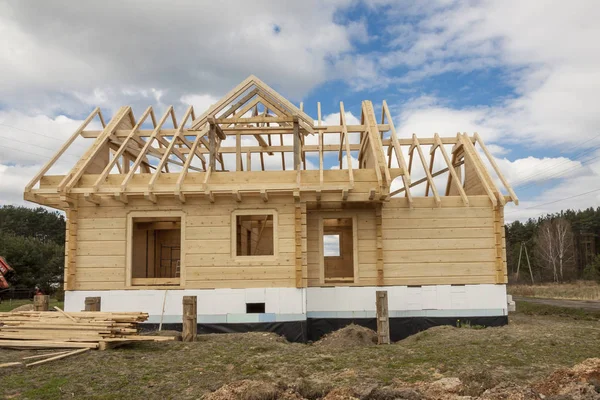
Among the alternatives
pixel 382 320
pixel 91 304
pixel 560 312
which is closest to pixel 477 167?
pixel 382 320

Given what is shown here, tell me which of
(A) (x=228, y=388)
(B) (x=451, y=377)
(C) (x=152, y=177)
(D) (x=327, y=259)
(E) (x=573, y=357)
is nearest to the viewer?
(A) (x=228, y=388)

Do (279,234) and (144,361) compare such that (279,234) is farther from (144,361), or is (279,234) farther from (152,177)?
(144,361)

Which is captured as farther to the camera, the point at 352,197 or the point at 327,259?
the point at 327,259

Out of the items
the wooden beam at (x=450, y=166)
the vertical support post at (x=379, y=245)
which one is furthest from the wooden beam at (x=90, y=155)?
the wooden beam at (x=450, y=166)

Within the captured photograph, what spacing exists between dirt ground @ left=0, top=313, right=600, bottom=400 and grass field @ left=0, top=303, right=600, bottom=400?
0.05ft

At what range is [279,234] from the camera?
517 inches

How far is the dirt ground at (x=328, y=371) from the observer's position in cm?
658

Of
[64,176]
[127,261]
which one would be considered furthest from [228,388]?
[64,176]

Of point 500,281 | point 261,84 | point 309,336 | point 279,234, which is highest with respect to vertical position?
point 261,84

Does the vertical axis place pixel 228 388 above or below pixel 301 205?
below

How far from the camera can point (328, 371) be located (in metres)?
7.84

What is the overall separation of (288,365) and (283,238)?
510cm

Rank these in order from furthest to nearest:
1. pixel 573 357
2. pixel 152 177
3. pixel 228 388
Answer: pixel 152 177 → pixel 573 357 → pixel 228 388

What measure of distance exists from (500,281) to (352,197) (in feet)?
15.1
